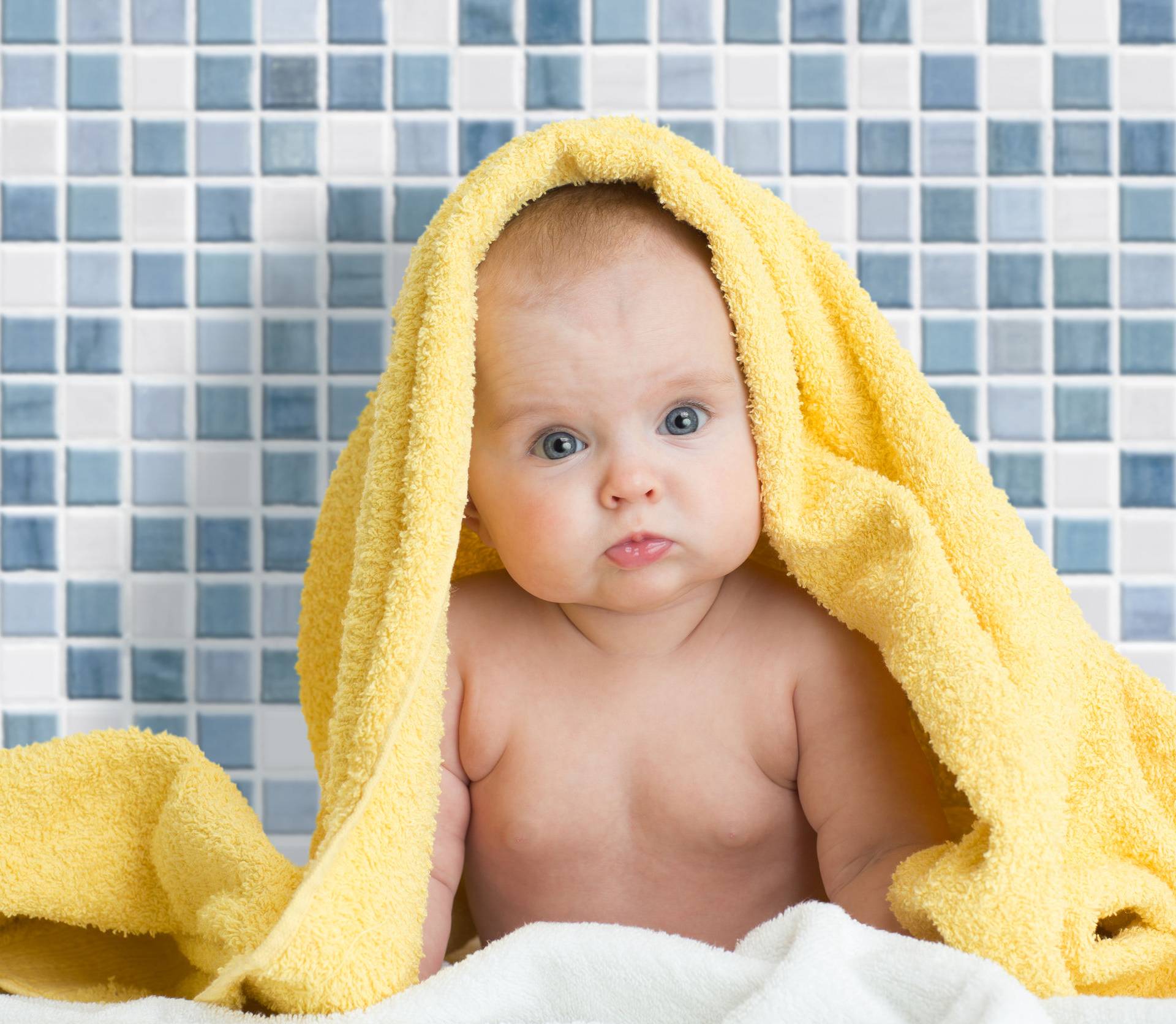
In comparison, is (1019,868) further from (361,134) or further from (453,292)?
(361,134)

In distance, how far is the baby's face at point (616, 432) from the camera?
2.48 ft

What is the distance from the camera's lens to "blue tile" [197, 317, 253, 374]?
1029 millimetres

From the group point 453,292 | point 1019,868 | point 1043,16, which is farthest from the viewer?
point 1043,16

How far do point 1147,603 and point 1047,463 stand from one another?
0.16m

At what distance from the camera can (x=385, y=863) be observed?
0.72 m

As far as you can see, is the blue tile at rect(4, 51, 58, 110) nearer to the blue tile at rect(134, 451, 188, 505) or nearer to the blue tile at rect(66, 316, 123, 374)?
the blue tile at rect(66, 316, 123, 374)

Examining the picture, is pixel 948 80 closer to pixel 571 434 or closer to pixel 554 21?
pixel 554 21

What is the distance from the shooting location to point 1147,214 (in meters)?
1.03

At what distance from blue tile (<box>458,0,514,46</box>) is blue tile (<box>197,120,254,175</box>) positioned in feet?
0.72

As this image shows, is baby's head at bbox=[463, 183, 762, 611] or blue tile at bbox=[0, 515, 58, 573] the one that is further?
blue tile at bbox=[0, 515, 58, 573]

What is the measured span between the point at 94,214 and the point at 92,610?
1.22ft

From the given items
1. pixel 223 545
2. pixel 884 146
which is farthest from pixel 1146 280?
pixel 223 545

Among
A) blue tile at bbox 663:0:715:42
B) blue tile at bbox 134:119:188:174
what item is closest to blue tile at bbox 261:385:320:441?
blue tile at bbox 134:119:188:174

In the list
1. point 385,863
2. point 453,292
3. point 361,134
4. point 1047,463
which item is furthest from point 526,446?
point 1047,463
